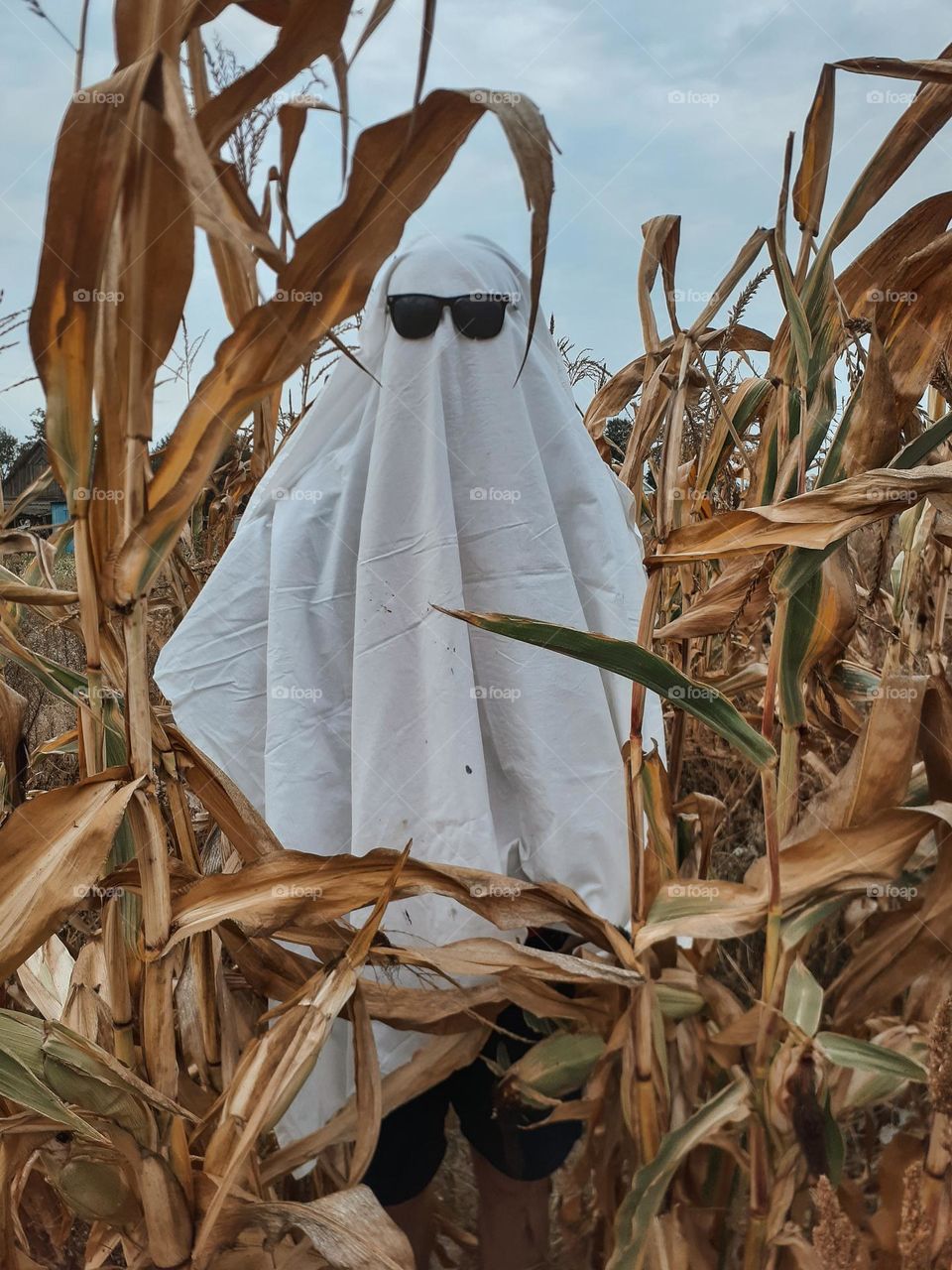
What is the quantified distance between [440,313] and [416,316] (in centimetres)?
4

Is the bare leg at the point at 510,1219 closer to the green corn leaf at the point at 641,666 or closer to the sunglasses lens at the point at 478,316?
the green corn leaf at the point at 641,666

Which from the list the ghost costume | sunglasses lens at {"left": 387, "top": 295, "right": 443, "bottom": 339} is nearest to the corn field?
the ghost costume

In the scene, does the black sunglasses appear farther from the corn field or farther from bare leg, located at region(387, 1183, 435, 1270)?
bare leg, located at region(387, 1183, 435, 1270)

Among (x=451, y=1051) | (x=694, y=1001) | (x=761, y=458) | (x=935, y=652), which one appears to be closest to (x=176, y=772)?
(x=451, y=1051)

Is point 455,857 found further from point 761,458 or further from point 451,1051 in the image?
point 761,458

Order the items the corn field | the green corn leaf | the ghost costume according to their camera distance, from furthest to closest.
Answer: the ghost costume → the green corn leaf → the corn field

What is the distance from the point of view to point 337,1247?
2.59 feet

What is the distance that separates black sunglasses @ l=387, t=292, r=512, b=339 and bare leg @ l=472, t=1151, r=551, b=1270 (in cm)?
105

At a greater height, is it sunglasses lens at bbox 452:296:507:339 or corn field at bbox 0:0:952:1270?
sunglasses lens at bbox 452:296:507:339

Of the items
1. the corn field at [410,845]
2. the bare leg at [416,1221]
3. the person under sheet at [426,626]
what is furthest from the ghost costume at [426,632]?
the bare leg at [416,1221]

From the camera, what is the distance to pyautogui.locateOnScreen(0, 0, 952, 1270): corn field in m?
0.68

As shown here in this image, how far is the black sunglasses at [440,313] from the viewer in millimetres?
1201

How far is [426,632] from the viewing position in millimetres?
1152

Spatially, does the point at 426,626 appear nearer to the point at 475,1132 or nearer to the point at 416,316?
the point at 416,316
